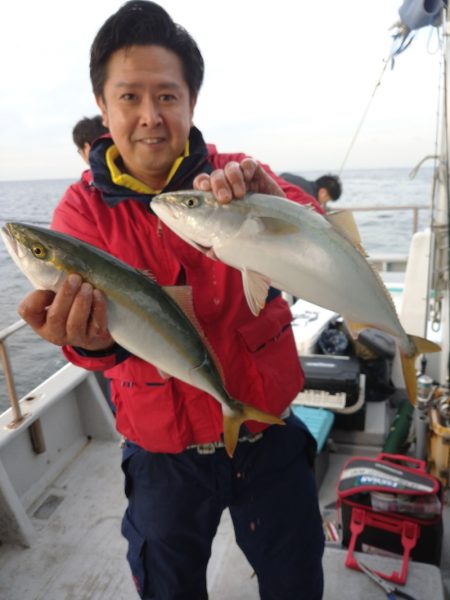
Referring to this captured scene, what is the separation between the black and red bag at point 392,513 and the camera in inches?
116

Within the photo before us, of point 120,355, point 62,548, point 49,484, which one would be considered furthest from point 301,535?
point 49,484

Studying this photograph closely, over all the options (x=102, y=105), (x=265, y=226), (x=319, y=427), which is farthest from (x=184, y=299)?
(x=319, y=427)

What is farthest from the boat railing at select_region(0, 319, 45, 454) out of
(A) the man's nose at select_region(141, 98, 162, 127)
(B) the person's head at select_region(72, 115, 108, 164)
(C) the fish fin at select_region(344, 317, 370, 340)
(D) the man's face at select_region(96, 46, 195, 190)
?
(C) the fish fin at select_region(344, 317, 370, 340)

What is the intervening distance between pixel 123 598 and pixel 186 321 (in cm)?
237

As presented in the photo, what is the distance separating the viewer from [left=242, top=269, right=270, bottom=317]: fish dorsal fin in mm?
1498

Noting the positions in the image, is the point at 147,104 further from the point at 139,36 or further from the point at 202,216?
the point at 202,216

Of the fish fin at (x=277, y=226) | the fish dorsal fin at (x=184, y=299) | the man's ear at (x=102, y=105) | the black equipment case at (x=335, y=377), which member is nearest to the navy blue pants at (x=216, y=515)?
the fish dorsal fin at (x=184, y=299)

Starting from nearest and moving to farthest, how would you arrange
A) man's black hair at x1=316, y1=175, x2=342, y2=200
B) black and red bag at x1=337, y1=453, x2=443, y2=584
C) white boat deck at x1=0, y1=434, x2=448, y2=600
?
white boat deck at x1=0, y1=434, x2=448, y2=600 < black and red bag at x1=337, y1=453, x2=443, y2=584 < man's black hair at x1=316, y1=175, x2=342, y2=200

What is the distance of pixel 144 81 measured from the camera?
1809 millimetres

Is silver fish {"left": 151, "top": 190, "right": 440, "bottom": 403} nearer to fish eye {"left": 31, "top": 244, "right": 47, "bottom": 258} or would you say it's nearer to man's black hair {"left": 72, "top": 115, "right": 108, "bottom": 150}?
fish eye {"left": 31, "top": 244, "right": 47, "bottom": 258}

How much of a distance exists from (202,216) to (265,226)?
0.70 feet

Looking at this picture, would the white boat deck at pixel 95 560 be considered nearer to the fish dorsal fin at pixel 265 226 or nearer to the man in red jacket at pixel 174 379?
the man in red jacket at pixel 174 379

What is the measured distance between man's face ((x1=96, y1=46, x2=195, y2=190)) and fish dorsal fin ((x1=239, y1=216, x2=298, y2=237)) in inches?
23.6

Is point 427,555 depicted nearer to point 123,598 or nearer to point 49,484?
point 123,598
